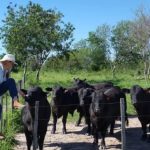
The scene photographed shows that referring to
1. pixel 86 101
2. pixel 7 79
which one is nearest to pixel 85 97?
pixel 86 101

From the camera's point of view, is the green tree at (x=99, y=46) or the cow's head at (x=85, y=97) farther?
the green tree at (x=99, y=46)

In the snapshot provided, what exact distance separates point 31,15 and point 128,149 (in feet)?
85.5

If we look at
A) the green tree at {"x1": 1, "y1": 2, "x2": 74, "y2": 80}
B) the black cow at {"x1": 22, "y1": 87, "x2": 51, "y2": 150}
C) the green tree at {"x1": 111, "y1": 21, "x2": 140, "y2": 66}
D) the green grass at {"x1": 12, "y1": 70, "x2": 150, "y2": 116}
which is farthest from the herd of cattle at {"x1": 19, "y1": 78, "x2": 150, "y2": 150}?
the green tree at {"x1": 111, "y1": 21, "x2": 140, "y2": 66}

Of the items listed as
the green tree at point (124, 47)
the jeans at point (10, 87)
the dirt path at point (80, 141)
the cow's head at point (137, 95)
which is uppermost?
the green tree at point (124, 47)

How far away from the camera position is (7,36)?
35719 millimetres

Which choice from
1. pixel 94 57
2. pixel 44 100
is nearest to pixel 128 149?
pixel 44 100

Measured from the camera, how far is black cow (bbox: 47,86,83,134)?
13.6m

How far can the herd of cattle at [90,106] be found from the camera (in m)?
10.5

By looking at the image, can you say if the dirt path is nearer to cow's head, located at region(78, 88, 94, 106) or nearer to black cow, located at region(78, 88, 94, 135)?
black cow, located at region(78, 88, 94, 135)

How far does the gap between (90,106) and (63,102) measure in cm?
212

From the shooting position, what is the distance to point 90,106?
12102mm

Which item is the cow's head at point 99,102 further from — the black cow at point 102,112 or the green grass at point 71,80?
the green grass at point 71,80

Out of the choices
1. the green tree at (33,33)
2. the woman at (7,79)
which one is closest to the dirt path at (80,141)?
the woman at (7,79)

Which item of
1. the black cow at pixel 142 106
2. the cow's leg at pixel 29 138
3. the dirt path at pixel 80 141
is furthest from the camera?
the black cow at pixel 142 106
